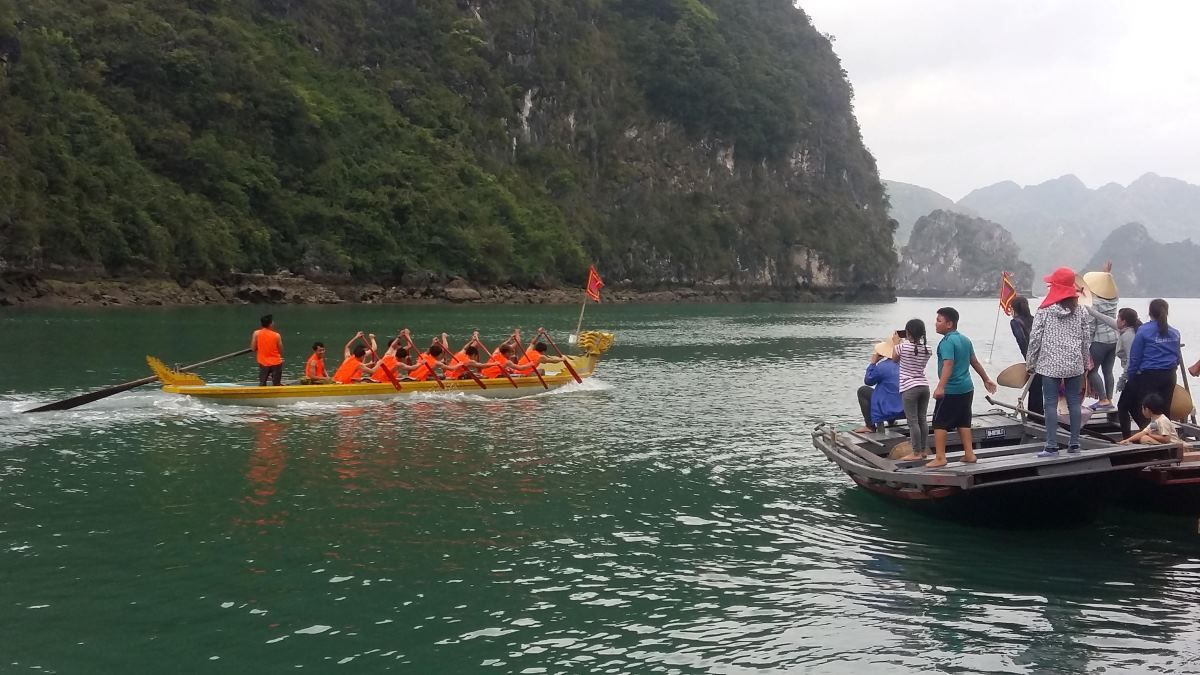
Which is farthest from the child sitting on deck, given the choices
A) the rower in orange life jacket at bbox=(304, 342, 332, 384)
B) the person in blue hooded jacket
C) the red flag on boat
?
the rower in orange life jacket at bbox=(304, 342, 332, 384)

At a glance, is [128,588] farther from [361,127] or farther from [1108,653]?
[361,127]

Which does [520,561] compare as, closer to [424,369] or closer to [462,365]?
[424,369]

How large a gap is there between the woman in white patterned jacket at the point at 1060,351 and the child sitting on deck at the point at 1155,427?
0.68m

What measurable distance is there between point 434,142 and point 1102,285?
7320 centimetres

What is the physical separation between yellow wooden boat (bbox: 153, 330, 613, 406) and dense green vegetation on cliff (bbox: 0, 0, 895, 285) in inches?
1350

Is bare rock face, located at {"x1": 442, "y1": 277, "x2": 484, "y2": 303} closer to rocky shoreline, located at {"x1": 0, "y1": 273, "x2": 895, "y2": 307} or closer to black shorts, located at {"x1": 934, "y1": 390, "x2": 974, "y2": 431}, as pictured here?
rocky shoreline, located at {"x1": 0, "y1": 273, "x2": 895, "y2": 307}

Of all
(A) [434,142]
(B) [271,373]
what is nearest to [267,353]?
(B) [271,373]

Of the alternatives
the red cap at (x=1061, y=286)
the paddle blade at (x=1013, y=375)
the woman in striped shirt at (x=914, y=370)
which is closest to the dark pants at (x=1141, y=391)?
the paddle blade at (x=1013, y=375)

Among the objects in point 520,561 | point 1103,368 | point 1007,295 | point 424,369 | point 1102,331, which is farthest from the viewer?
point 424,369

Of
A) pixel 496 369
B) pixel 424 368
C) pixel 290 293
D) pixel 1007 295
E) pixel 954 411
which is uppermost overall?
pixel 290 293

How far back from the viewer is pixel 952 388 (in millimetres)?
9805

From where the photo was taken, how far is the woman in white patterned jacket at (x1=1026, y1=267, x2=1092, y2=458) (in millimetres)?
9555

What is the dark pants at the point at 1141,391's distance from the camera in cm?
1075

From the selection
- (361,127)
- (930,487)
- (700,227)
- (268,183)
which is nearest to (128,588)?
(930,487)
